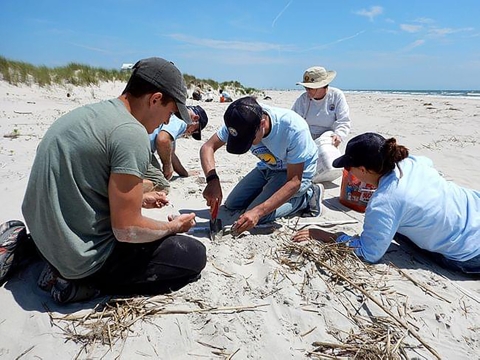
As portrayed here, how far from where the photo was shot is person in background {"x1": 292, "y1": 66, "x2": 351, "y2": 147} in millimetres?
4875

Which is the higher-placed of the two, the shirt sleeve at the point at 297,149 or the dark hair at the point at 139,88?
the dark hair at the point at 139,88

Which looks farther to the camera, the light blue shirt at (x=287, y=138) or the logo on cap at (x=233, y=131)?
the light blue shirt at (x=287, y=138)

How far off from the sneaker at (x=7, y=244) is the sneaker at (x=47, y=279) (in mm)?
223

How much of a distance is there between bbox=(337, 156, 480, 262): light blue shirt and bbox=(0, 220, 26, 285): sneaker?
2463 millimetres

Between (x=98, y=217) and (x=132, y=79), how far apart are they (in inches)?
31.4

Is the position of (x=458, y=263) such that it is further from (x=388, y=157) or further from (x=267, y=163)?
(x=267, y=163)

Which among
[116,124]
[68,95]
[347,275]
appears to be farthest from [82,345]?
[68,95]

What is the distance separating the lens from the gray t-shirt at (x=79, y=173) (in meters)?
1.70

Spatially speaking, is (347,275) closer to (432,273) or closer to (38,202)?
(432,273)

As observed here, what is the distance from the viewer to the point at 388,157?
8.10 feet

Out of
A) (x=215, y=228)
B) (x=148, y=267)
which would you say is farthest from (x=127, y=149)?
(x=215, y=228)

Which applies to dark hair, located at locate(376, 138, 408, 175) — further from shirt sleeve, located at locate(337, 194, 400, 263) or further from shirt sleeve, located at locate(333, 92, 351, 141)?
shirt sleeve, located at locate(333, 92, 351, 141)

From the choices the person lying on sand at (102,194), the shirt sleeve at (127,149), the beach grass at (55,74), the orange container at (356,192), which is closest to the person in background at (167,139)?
the person lying on sand at (102,194)

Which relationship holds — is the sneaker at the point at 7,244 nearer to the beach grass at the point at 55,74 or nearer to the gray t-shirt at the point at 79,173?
the gray t-shirt at the point at 79,173
